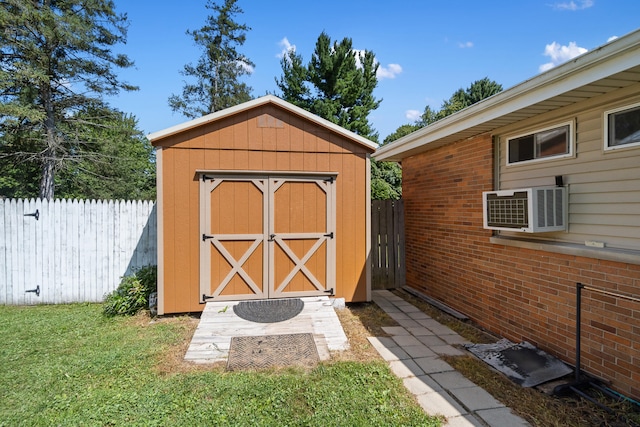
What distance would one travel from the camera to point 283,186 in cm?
486

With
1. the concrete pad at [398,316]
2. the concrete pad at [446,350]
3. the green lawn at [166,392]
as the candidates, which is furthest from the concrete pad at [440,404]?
the concrete pad at [398,316]

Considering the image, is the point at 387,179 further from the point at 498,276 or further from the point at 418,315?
the point at 498,276

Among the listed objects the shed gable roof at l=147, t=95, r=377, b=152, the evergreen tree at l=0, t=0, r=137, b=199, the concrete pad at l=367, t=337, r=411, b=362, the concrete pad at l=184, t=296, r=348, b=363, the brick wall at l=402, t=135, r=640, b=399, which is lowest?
the concrete pad at l=367, t=337, r=411, b=362

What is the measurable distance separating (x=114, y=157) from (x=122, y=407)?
1213cm

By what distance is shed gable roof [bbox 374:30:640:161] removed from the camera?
215cm

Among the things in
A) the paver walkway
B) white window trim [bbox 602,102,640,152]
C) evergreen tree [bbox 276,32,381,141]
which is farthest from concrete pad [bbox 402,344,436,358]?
evergreen tree [bbox 276,32,381,141]

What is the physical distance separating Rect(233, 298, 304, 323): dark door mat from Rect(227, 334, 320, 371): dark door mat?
1.46 feet

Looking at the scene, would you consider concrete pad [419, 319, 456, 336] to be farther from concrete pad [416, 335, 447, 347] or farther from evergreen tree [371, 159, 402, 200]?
evergreen tree [371, 159, 402, 200]

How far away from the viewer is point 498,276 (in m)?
4.01

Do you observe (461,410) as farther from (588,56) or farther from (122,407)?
(588,56)

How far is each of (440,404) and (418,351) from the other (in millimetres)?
996

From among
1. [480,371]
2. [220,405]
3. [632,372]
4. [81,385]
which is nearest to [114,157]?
[81,385]

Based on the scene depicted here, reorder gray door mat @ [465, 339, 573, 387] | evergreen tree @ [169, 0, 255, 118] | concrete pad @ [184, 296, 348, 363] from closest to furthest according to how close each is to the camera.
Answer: gray door mat @ [465, 339, 573, 387] < concrete pad @ [184, 296, 348, 363] < evergreen tree @ [169, 0, 255, 118]

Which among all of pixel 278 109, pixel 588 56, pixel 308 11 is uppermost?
pixel 308 11
